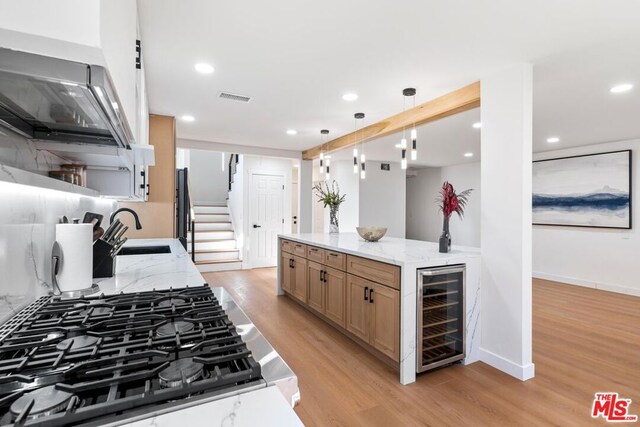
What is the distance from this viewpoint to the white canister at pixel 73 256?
1.30 meters

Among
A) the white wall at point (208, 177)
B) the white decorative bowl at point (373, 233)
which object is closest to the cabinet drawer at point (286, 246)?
the white decorative bowl at point (373, 233)

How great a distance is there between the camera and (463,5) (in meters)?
1.85

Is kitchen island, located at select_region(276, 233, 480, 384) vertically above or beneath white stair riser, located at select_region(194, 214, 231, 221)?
beneath

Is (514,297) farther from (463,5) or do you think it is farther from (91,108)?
(91,108)

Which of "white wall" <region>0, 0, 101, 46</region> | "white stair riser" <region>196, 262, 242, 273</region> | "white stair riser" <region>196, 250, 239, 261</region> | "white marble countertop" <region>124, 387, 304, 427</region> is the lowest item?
"white stair riser" <region>196, 262, 242, 273</region>

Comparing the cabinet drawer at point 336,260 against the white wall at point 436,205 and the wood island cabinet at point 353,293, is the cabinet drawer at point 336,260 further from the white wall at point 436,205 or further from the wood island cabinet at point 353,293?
the white wall at point 436,205

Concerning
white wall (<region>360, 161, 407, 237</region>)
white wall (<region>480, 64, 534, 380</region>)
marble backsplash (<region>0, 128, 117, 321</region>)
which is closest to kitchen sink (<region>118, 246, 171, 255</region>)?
marble backsplash (<region>0, 128, 117, 321</region>)

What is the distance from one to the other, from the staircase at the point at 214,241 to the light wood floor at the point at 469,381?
3006mm

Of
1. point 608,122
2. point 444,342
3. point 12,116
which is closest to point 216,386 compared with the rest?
point 12,116

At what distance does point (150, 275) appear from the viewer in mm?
1701

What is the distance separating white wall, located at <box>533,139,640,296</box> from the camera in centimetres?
491

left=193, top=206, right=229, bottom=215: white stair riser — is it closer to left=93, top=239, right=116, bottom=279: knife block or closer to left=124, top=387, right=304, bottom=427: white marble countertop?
left=93, top=239, right=116, bottom=279: knife block

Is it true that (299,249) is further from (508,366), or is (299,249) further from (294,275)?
(508,366)

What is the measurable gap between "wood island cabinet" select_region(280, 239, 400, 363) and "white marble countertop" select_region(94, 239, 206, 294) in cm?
145
